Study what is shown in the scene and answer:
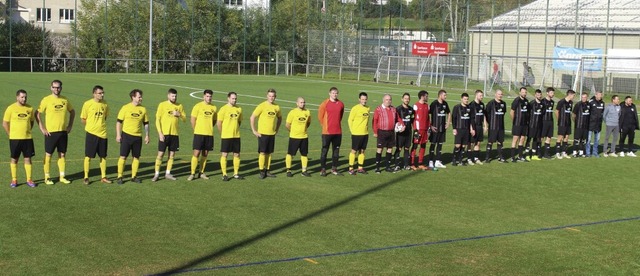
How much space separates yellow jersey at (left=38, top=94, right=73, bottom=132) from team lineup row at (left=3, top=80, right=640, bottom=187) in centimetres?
2

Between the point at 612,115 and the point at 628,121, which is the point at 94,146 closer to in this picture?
the point at 612,115

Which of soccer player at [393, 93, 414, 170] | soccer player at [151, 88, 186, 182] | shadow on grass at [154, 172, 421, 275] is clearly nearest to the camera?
shadow on grass at [154, 172, 421, 275]

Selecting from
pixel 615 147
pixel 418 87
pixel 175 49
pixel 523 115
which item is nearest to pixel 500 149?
pixel 523 115

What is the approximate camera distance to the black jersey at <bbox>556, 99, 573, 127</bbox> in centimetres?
2430

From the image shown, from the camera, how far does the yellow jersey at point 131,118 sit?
1780cm

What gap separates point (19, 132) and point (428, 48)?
48.5 metres

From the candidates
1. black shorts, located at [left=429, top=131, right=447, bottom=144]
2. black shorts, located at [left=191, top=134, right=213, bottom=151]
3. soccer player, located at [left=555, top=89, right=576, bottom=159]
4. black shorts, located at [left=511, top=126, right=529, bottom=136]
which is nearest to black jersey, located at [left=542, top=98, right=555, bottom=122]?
soccer player, located at [left=555, top=89, right=576, bottom=159]

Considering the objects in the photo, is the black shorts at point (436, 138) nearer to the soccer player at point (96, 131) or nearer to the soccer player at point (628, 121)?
the soccer player at point (628, 121)

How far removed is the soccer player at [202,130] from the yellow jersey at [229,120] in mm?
208

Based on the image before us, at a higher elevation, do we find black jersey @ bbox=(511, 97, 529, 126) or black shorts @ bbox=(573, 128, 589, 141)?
black jersey @ bbox=(511, 97, 529, 126)

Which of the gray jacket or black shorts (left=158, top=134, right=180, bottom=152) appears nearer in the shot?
black shorts (left=158, top=134, right=180, bottom=152)

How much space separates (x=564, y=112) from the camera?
24422 mm

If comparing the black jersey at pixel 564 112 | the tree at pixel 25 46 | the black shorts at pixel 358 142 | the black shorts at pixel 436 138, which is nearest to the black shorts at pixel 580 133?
the black jersey at pixel 564 112

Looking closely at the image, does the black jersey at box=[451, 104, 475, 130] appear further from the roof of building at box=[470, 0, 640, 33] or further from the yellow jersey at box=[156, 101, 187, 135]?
the roof of building at box=[470, 0, 640, 33]
